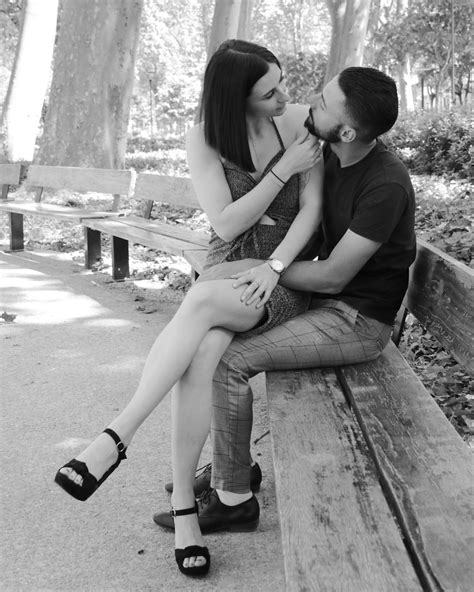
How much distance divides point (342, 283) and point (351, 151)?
1.71 feet

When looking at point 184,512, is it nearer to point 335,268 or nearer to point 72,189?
point 335,268

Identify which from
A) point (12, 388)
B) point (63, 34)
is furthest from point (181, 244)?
point (63, 34)

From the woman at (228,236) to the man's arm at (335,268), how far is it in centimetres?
5

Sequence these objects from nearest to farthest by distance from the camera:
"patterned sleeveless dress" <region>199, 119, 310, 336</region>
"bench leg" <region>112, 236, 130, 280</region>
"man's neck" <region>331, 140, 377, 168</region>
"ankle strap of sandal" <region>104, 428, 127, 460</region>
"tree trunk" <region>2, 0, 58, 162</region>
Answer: "ankle strap of sandal" <region>104, 428, 127, 460</region> → "man's neck" <region>331, 140, 377, 168</region> → "patterned sleeveless dress" <region>199, 119, 310, 336</region> → "bench leg" <region>112, 236, 130, 280</region> → "tree trunk" <region>2, 0, 58, 162</region>

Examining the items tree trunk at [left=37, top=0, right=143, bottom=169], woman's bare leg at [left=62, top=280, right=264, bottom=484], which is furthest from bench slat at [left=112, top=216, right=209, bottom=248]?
tree trunk at [left=37, top=0, right=143, bottom=169]

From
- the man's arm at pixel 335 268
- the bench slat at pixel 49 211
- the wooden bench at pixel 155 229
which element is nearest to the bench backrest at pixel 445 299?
the man's arm at pixel 335 268

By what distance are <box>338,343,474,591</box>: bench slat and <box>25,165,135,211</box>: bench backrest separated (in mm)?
5382

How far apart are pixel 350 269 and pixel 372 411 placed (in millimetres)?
623

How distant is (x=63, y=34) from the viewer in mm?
11750

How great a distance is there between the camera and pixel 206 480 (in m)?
3.13

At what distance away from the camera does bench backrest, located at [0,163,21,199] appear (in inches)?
392

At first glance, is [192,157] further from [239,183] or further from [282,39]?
[282,39]

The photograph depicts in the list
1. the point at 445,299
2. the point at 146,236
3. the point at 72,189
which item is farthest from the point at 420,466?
the point at 72,189

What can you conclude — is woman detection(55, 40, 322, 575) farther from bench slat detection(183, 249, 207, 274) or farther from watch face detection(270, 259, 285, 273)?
bench slat detection(183, 249, 207, 274)
